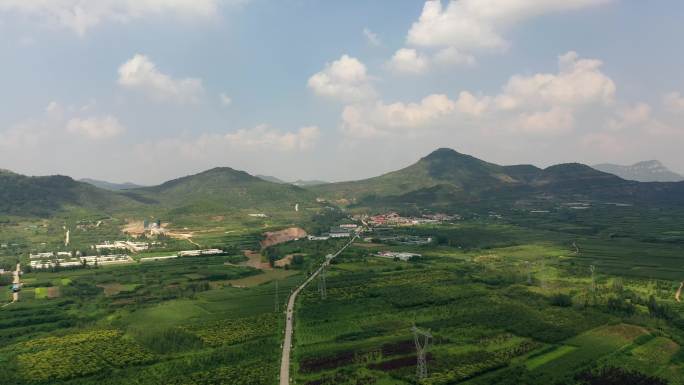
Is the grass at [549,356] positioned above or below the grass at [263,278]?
below

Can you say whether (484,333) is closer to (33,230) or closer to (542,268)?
(542,268)

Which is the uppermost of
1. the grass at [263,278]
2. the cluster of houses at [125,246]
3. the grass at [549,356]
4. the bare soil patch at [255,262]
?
the cluster of houses at [125,246]

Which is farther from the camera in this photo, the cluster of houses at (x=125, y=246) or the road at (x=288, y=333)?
the cluster of houses at (x=125, y=246)

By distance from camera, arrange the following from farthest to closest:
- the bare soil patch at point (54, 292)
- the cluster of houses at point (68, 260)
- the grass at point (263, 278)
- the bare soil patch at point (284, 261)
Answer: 1. the bare soil patch at point (284, 261)
2. the cluster of houses at point (68, 260)
3. the grass at point (263, 278)
4. the bare soil patch at point (54, 292)

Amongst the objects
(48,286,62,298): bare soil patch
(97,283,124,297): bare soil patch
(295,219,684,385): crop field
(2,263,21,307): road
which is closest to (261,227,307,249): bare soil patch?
(295,219,684,385): crop field

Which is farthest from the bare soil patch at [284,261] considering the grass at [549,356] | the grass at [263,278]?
the grass at [549,356]

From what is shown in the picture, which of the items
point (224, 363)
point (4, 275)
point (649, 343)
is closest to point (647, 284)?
point (649, 343)

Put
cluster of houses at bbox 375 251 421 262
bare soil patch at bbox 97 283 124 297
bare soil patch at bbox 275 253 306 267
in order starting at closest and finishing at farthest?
bare soil patch at bbox 97 283 124 297
bare soil patch at bbox 275 253 306 267
cluster of houses at bbox 375 251 421 262

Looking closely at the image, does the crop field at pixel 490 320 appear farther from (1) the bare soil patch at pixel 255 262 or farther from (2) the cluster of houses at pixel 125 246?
(2) the cluster of houses at pixel 125 246

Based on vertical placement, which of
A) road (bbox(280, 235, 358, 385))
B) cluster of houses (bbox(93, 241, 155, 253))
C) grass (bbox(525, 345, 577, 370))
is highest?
cluster of houses (bbox(93, 241, 155, 253))

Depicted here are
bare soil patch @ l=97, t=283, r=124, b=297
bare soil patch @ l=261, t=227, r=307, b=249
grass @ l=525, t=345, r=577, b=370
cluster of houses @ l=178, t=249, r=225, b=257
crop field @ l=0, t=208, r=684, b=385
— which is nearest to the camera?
crop field @ l=0, t=208, r=684, b=385

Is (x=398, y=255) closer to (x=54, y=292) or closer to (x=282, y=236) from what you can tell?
(x=282, y=236)

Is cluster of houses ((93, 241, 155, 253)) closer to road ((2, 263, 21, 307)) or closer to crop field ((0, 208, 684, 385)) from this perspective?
crop field ((0, 208, 684, 385))
